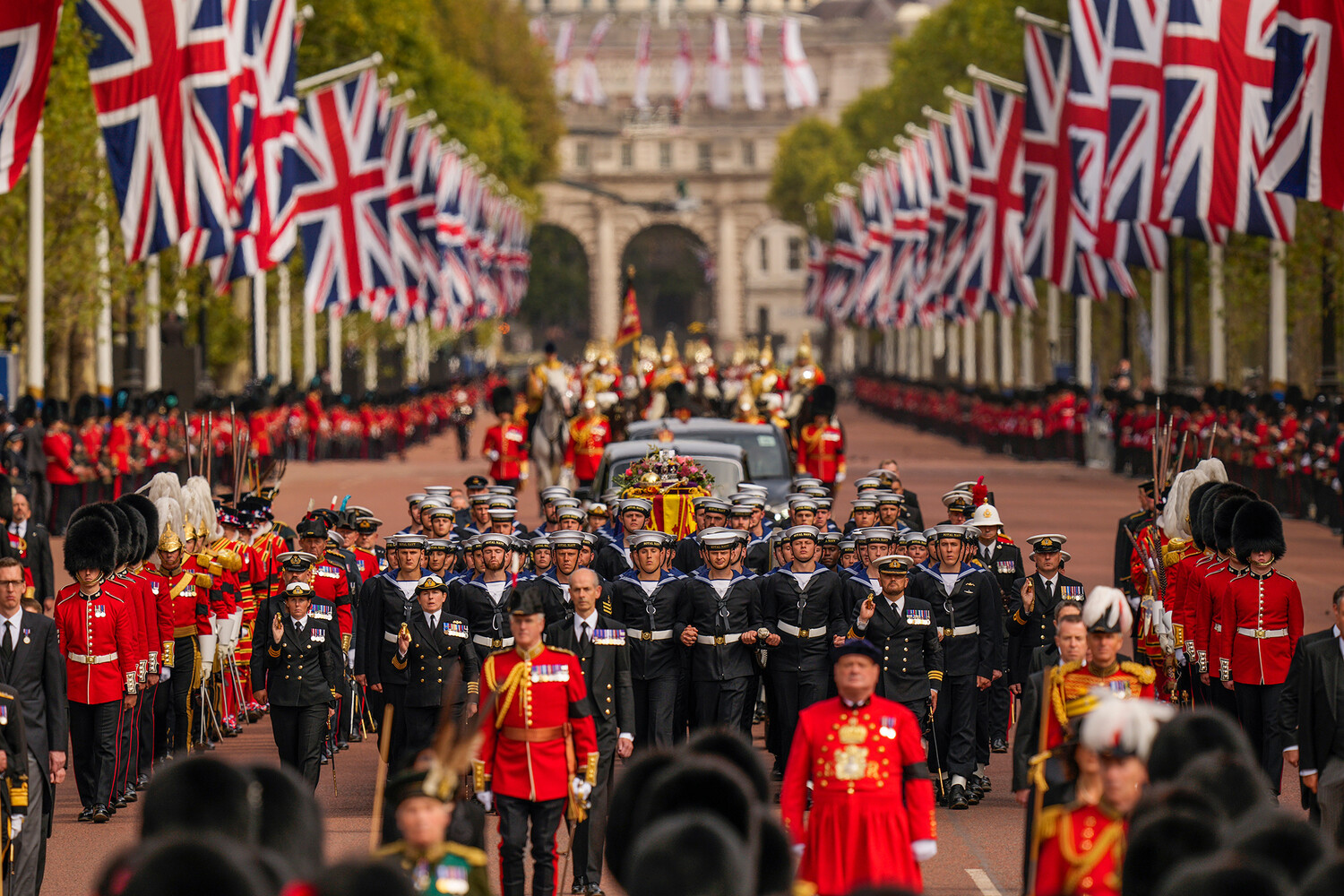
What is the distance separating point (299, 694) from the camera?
504 inches

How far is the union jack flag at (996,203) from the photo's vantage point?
40.3m

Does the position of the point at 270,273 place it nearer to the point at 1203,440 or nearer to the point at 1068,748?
the point at 1203,440

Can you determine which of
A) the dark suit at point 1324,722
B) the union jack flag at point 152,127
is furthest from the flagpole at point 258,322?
the dark suit at point 1324,722

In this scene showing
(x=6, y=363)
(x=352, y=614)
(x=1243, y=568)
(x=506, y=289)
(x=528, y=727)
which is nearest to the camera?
(x=528, y=727)

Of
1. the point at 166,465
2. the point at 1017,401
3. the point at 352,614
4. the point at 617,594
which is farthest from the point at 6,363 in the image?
the point at 1017,401

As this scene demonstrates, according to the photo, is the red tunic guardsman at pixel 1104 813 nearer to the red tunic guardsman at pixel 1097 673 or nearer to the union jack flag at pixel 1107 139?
the red tunic guardsman at pixel 1097 673

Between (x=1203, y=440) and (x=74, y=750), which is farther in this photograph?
(x=1203, y=440)

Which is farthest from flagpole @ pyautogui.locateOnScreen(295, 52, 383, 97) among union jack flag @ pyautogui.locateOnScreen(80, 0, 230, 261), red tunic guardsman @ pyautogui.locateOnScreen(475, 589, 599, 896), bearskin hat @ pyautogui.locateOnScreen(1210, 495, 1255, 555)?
red tunic guardsman @ pyautogui.locateOnScreen(475, 589, 599, 896)

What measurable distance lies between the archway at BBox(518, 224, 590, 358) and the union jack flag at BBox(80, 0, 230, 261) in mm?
106026

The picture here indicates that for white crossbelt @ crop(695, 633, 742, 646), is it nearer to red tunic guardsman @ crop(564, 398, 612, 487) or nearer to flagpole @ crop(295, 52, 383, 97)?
red tunic guardsman @ crop(564, 398, 612, 487)

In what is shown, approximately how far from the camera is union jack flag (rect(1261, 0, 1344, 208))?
67.8ft

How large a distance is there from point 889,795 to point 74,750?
18.9 ft

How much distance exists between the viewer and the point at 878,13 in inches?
6634

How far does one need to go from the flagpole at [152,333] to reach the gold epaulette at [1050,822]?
2725cm
